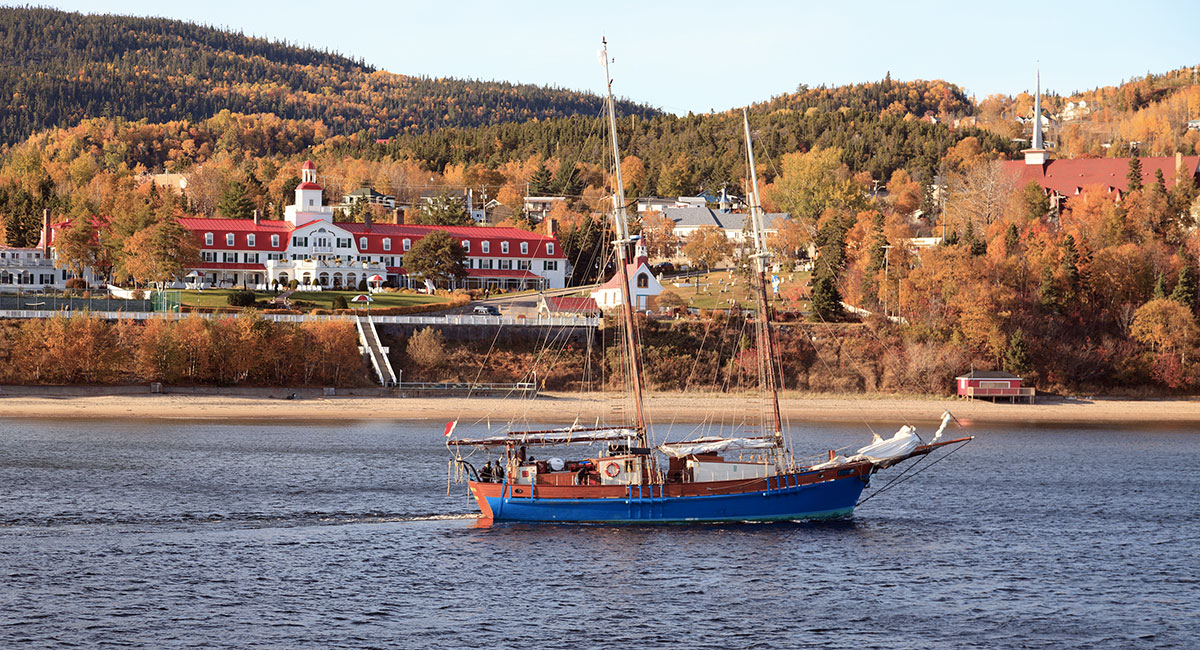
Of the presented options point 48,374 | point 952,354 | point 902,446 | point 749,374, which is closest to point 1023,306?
point 952,354

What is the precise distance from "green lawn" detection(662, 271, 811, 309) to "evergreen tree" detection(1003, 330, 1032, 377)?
1847 cm

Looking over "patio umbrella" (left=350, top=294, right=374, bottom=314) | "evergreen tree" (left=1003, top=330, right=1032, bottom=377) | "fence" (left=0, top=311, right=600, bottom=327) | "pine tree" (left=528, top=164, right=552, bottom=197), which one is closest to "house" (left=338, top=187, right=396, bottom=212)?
"pine tree" (left=528, top=164, right=552, bottom=197)

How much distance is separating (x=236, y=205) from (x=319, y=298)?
130 feet

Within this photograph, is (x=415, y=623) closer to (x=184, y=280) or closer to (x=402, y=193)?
(x=184, y=280)

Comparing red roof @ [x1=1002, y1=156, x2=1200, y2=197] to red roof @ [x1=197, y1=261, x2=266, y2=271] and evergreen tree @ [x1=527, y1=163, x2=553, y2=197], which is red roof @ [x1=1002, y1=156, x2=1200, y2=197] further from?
red roof @ [x1=197, y1=261, x2=266, y2=271]

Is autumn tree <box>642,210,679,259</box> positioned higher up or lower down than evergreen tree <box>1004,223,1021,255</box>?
higher up

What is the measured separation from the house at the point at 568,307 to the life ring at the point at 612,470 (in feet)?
185

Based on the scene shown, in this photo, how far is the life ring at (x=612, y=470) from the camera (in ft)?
162

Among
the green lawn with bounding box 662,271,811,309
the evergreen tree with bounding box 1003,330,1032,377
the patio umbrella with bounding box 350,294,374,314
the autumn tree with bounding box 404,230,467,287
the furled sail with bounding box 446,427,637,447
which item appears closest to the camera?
the furled sail with bounding box 446,427,637,447

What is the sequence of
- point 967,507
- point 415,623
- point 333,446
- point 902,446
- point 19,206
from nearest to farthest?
point 415,623 < point 902,446 < point 967,507 < point 333,446 < point 19,206

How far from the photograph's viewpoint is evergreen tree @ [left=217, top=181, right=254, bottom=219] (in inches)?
5827

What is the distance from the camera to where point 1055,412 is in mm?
97938

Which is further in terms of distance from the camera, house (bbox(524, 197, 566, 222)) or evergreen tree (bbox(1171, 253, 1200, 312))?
house (bbox(524, 197, 566, 222))

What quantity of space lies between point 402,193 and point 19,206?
68.3 m
